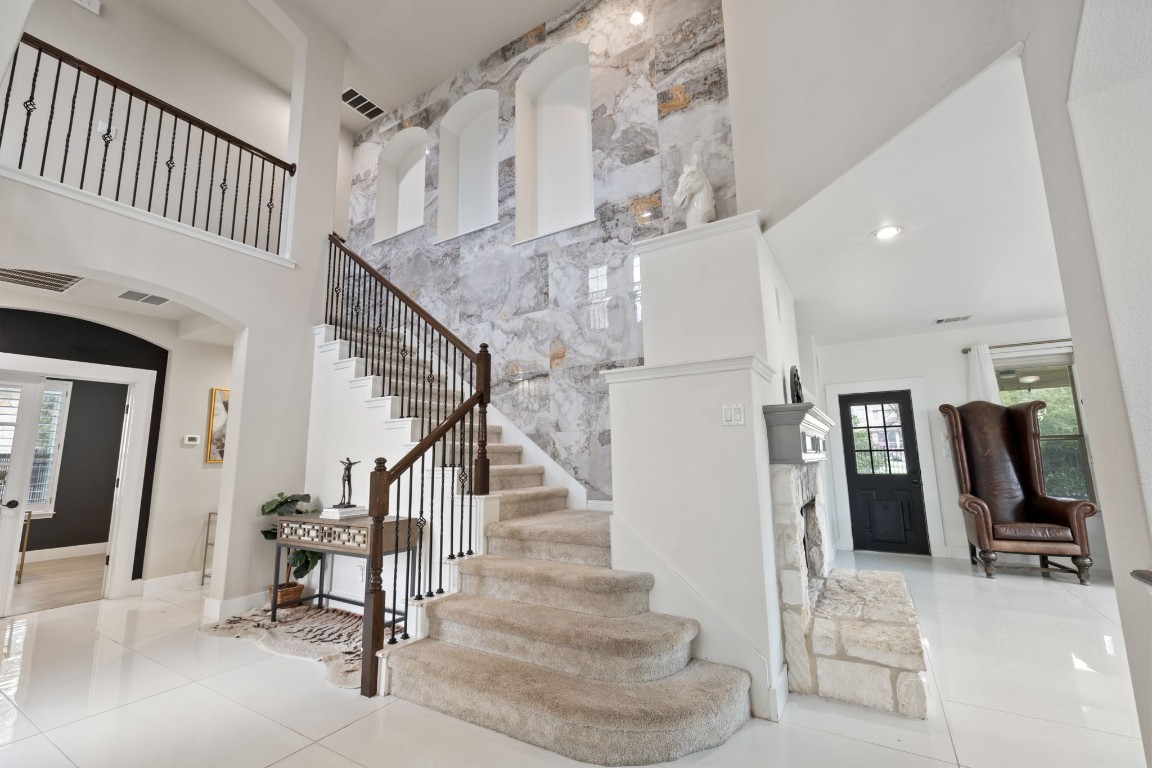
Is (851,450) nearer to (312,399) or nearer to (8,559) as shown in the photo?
(312,399)

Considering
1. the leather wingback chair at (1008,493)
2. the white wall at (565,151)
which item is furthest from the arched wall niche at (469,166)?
the leather wingback chair at (1008,493)

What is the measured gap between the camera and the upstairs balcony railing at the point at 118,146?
413 centimetres

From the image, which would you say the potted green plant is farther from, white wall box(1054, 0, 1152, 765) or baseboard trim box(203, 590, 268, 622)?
white wall box(1054, 0, 1152, 765)

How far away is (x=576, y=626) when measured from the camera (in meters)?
2.46

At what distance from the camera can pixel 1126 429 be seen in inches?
51.0

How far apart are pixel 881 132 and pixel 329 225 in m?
5.01

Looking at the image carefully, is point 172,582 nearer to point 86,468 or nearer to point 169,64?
point 86,468

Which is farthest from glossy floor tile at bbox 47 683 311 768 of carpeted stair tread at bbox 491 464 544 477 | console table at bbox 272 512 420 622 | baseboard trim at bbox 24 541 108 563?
baseboard trim at bbox 24 541 108 563

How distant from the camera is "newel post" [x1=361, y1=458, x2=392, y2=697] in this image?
2582 mm

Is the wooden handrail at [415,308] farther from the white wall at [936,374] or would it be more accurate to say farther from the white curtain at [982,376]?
the white curtain at [982,376]

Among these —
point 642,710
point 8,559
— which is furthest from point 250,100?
point 642,710

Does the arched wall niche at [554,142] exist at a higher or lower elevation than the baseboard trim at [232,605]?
higher

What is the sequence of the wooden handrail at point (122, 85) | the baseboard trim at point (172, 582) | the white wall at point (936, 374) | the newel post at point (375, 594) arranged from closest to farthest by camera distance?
the newel post at point (375, 594)
the wooden handrail at point (122, 85)
the baseboard trim at point (172, 582)
the white wall at point (936, 374)

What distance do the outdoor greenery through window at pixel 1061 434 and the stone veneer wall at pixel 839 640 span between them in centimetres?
381
